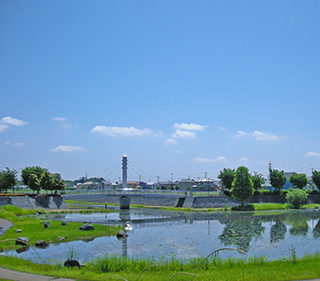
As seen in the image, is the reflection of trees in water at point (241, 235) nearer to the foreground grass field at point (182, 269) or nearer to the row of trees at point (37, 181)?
the foreground grass field at point (182, 269)

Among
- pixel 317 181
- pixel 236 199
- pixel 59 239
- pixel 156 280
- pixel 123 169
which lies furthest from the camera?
pixel 123 169

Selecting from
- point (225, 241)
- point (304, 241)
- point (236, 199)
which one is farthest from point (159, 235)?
point (236, 199)

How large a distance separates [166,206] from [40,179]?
89.0ft

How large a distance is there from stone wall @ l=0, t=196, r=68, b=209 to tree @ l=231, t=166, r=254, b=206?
111 ft

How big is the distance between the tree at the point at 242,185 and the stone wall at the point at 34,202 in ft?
111

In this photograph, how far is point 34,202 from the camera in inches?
2148

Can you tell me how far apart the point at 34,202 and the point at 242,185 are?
38.6 m

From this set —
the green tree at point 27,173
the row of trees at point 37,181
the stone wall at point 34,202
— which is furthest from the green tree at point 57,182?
the green tree at point 27,173

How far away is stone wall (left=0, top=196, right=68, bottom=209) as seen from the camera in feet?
159

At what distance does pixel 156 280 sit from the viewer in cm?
1225

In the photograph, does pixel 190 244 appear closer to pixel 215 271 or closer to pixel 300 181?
pixel 215 271

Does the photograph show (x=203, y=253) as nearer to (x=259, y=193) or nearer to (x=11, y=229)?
(x=11, y=229)

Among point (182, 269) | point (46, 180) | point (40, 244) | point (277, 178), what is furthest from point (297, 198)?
point (182, 269)

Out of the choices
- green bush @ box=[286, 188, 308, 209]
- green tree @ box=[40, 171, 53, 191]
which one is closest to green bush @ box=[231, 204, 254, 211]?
green bush @ box=[286, 188, 308, 209]
